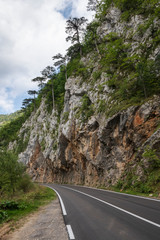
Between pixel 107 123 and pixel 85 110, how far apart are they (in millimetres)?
8724

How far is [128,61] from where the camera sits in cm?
2212

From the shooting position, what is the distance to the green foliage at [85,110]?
25450 mm

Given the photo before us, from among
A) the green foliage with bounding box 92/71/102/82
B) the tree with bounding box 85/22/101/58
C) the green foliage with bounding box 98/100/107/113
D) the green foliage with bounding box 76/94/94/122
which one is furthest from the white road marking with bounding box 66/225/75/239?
the tree with bounding box 85/22/101/58

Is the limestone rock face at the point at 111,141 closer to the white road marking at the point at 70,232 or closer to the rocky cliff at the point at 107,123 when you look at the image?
the rocky cliff at the point at 107,123

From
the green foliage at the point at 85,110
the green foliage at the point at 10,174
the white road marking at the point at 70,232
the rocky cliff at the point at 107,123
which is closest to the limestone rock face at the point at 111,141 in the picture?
the rocky cliff at the point at 107,123

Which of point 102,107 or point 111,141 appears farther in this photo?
point 102,107

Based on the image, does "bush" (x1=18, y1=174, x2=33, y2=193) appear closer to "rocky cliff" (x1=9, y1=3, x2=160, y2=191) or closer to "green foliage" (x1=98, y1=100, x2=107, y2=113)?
"rocky cliff" (x1=9, y1=3, x2=160, y2=191)

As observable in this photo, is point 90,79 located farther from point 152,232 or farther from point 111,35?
point 152,232

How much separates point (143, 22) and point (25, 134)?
5556cm

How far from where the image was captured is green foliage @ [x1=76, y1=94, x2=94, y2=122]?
25450 millimetres

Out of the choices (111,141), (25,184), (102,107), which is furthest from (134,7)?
(25,184)

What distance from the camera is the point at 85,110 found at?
89.9 feet

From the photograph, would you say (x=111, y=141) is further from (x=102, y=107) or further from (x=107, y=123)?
(x=102, y=107)

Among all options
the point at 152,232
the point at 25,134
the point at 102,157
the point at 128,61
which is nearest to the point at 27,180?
the point at 102,157
